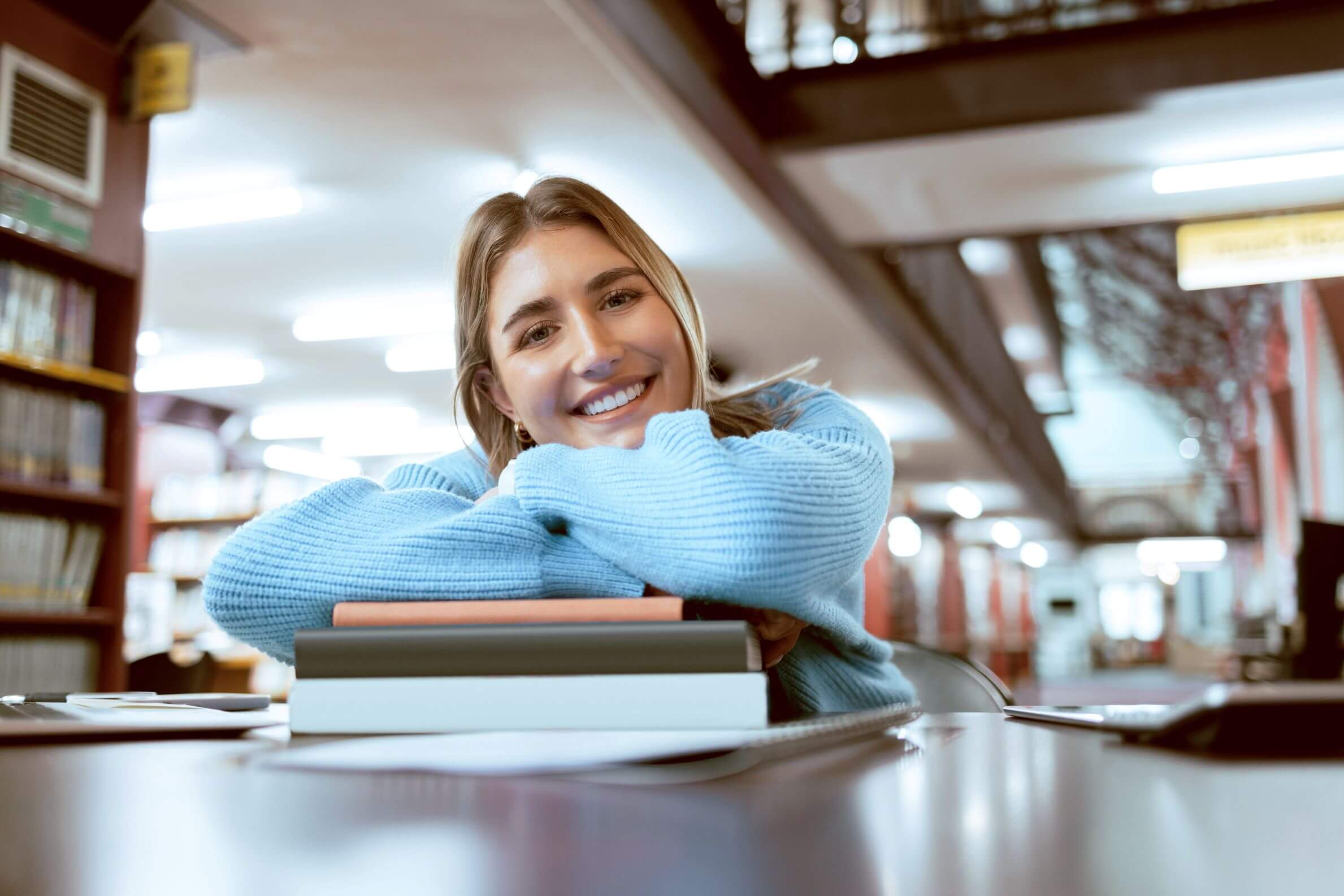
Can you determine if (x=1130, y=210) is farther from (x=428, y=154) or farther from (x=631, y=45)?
(x=428, y=154)

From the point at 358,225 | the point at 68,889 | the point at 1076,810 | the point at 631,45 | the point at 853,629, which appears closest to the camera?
the point at 68,889

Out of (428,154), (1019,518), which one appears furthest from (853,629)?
(1019,518)

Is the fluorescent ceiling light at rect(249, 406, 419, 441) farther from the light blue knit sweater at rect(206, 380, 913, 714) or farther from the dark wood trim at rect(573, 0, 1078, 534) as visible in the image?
the light blue knit sweater at rect(206, 380, 913, 714)

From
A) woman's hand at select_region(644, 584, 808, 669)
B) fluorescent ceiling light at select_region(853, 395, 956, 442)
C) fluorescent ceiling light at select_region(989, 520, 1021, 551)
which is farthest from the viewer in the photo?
fluorescent ceiling light at select_region(989, 520, 1021, 551)

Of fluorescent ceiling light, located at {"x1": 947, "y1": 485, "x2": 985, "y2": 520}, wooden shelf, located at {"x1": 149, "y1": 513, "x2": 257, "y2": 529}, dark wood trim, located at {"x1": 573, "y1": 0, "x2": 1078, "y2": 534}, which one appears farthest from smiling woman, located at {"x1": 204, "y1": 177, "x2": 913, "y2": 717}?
fluorescent ceiling light, located at {"x1": 947, "y1": 485, "x2": 985, "y2": 520}

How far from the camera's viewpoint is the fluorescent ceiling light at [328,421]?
1016 centimetres

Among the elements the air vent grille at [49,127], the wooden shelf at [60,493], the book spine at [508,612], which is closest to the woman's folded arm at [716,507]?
the book spine at [508,612]

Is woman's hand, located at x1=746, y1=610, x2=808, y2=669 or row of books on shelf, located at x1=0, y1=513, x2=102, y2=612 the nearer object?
woman's hand, located at x1=746, y1=610, x2=808, y2=669

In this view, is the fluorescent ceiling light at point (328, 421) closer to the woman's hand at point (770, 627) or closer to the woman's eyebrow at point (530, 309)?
the woman's eyebrow at point (530, 309)

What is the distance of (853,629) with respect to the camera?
102 centimetres

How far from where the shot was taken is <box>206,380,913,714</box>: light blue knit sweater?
0.79 metres

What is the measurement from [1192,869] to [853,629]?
0.71m

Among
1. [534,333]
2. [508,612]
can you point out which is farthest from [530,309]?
[508,612]

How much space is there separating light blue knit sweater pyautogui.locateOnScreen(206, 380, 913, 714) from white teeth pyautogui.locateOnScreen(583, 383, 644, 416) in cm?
34
